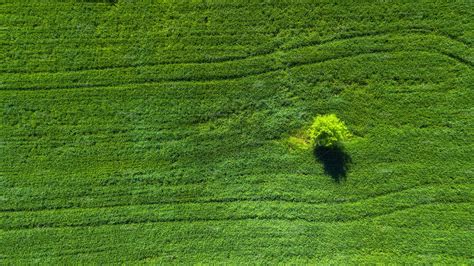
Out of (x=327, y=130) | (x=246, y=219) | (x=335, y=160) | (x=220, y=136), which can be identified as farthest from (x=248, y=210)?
(x=327, y=130)

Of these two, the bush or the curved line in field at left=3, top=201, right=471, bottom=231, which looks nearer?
the bush

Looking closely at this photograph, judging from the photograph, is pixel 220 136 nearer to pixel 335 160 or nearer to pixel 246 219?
pixel 246 219

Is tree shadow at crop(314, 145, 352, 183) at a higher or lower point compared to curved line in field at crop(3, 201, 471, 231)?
higher

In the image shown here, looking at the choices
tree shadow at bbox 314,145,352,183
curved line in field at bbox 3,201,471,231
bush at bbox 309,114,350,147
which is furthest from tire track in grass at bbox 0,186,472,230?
bush at bbox 309,114,350,147

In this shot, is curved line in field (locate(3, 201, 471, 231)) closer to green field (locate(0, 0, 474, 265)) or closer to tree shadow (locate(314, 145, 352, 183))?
green field (locate(0, 0, 474, 265))

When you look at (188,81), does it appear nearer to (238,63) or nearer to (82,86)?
(238,63)

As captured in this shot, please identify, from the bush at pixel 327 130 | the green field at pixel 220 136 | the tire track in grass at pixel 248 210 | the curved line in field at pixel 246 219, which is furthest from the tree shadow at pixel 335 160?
the curved line in field at pixel 246 219
